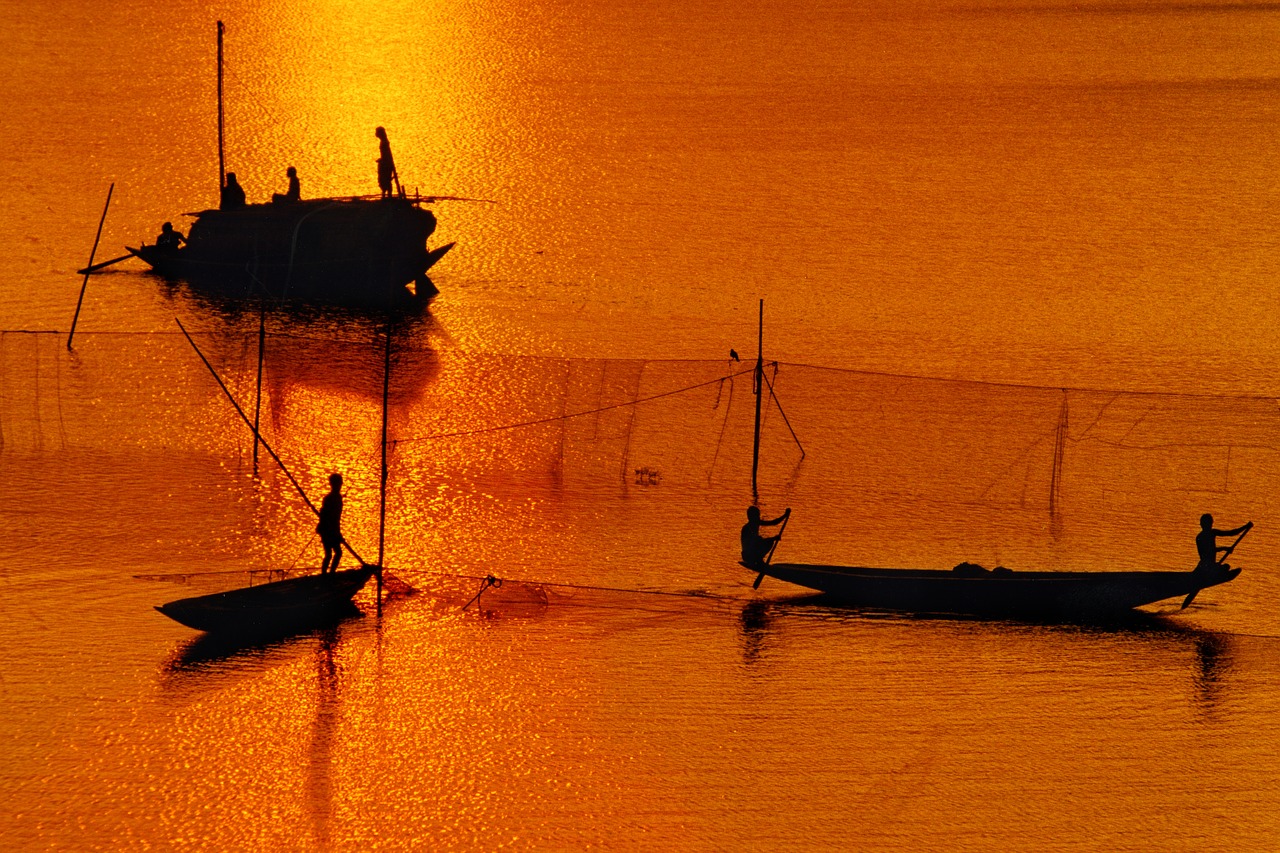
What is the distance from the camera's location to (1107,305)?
54375 millimetres

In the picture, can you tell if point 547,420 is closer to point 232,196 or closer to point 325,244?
point 325,244

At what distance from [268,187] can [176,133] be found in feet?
56.1

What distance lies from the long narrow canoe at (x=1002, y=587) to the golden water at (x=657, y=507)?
48 centimetres

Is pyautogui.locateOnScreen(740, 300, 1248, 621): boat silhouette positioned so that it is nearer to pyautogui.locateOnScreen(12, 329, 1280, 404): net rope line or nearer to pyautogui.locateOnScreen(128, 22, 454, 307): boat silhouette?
pyautogui.locateOnScreen(12, 329, 1280, 404): net rope line

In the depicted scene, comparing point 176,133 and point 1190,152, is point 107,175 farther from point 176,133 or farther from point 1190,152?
point 1190,152

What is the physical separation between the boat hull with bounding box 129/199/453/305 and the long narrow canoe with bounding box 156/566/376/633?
75.5 ft

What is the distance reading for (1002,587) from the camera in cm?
2820

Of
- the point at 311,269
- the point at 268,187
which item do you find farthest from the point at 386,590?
the point at 268,187

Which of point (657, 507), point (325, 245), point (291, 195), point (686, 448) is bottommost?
point (657, 507)

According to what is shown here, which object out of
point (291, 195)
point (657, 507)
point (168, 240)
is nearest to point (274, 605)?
point (657, 507)

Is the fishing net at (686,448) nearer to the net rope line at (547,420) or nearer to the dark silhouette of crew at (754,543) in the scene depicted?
the net rope line at (547,420)

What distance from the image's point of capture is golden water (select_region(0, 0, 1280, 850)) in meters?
24.0

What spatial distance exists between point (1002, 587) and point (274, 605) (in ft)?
37.7

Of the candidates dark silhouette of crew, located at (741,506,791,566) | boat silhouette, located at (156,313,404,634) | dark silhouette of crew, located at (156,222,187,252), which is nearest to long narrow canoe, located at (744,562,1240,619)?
dark silhouette of crew, located at (741,506,791,566)
